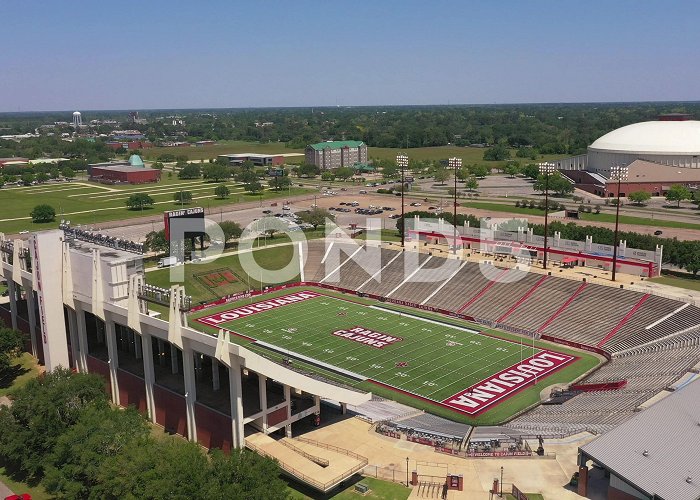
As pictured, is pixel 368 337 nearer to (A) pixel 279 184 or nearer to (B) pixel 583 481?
(B) pixel 583 481

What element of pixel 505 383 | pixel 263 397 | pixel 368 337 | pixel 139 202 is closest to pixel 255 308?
pixel 368 337

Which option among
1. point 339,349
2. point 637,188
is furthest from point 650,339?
point 637,188

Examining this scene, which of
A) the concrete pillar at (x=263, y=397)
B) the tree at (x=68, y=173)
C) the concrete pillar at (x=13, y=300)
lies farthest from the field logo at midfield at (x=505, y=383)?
the tree at (x=68, y=173)

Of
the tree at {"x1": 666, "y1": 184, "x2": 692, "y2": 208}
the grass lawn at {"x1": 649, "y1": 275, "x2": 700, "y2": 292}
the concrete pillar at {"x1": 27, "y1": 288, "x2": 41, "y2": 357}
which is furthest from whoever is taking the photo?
the tree at {"x1": 666, "y1": 184, "x2": 692, "y2": 208}

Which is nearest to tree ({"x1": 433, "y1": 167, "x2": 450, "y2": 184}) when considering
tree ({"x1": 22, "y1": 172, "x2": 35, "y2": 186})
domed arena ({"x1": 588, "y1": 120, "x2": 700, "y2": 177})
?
domed arena ({"x1": 588, "y1": 120, "x2": 700, "y2": 177})

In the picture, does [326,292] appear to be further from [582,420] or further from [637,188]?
[637,188]

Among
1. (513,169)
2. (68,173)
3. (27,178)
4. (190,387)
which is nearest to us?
(190,387)

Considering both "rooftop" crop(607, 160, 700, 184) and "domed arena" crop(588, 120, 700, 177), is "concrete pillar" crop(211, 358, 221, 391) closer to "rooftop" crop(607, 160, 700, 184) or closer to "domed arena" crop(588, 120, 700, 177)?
"rooftop" crop(607, 160, 700, 184)
